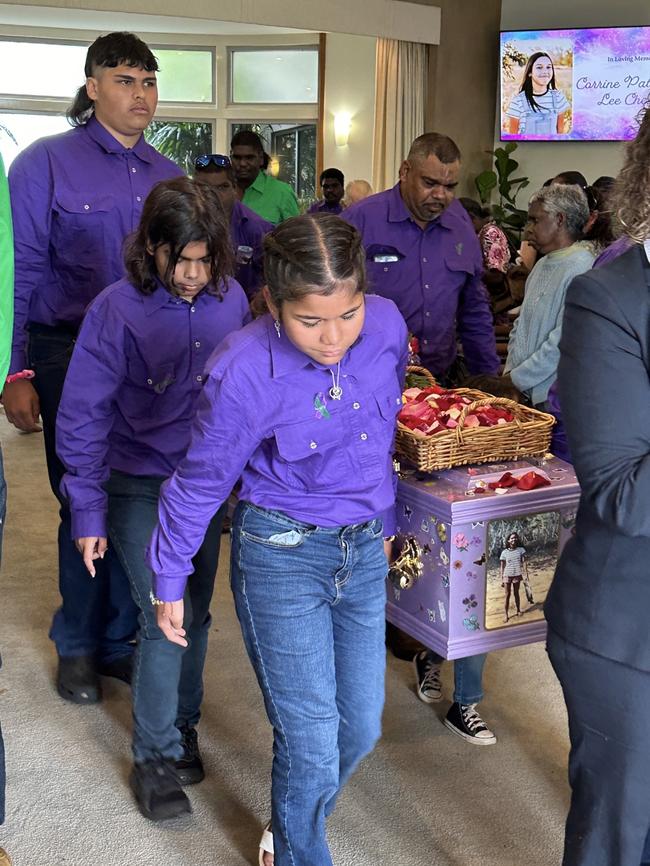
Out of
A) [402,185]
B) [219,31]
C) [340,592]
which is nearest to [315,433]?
[340,592]

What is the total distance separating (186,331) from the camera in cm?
260

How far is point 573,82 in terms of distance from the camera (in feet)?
31.4

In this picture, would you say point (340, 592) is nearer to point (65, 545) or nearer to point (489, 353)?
point (65, 545)

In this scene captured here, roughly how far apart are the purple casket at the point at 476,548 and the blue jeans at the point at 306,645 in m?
0.36

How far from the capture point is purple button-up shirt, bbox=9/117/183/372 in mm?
3152

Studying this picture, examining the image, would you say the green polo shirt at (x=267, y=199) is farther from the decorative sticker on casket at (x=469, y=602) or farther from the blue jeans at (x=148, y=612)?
the decorative sticker on casket at (x=469, y=602)

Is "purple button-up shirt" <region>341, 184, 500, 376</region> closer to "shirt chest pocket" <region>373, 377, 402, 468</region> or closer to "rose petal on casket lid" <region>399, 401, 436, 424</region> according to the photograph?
"rose petal on casket lid" <region>399, 401, 436, 424</region>

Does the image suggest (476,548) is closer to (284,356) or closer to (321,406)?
(321,406)

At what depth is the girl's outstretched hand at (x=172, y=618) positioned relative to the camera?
6.82ft

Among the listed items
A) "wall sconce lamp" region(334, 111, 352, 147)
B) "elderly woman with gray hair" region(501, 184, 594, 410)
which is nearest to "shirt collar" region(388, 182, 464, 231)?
"elderly woman with gray hair" region(501, 184, 594, 410)

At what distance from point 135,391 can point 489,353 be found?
5.69ft

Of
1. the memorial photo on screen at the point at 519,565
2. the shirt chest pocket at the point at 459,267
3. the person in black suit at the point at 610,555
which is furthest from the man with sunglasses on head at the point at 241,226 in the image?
the person in black suit at the point at 610,555

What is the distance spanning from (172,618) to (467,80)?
894cm

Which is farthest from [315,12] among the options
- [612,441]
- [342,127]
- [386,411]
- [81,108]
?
[612,441]
